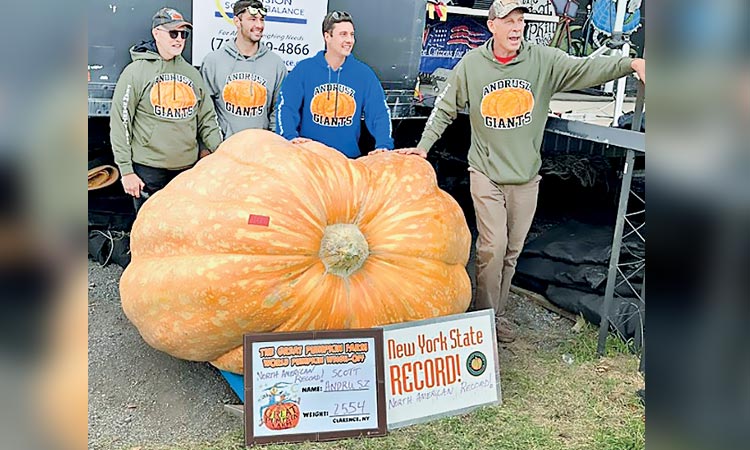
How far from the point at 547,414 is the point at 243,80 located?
8.14 feet

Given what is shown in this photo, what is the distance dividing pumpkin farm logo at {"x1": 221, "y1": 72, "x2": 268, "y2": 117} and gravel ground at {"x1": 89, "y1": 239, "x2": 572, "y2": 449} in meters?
1.40

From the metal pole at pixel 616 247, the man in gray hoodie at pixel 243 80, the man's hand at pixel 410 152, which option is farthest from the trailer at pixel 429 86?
the man's hand at pixel 410 152

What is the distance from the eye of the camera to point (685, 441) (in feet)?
2.53

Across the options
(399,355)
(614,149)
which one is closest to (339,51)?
(399,355)

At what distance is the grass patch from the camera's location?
9.97ft

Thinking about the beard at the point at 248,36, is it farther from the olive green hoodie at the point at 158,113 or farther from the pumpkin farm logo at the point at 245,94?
the olive green hoodie at the point at 158,113

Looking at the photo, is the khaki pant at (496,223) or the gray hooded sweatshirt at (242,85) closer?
the khaki pant at (496,223)

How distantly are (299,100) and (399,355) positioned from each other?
1629 mm

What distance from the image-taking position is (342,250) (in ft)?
10.00

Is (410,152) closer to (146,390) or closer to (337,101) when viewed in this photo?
(337,101)

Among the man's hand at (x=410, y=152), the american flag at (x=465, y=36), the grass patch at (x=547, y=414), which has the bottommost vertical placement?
the grass patch at (x=547, y=414)

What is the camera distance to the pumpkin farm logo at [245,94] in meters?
4.26

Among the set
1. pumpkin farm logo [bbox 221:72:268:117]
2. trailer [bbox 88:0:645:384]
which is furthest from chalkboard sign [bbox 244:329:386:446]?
pumpkin farm logo [bbox 221:72:268:117]

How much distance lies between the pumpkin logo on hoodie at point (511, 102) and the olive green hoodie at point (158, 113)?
1.59m
